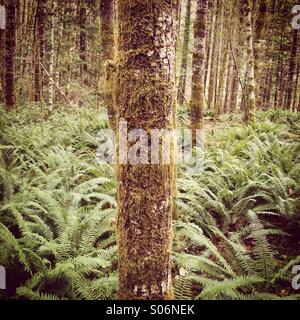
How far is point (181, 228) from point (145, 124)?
2.60 meters

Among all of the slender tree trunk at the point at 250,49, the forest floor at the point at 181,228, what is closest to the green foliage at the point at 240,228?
the forest floor at the point at 181,228

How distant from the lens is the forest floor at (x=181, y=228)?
10.7ft

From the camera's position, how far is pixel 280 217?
488 cm

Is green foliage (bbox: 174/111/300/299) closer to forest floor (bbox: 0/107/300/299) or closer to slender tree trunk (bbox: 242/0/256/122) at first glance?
forest floor (bbox: 0/107/300/299)

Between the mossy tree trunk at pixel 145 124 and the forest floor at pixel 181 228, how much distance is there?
35.8 inches

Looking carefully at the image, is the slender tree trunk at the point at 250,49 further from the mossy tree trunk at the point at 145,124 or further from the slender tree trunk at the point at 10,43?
the mossy tree trunk at the point at 145,124

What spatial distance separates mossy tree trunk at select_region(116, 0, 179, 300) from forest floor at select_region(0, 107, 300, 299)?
91cm

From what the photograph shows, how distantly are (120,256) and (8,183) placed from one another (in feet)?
10.6

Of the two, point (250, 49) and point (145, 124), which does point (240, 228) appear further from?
point (250, 49)

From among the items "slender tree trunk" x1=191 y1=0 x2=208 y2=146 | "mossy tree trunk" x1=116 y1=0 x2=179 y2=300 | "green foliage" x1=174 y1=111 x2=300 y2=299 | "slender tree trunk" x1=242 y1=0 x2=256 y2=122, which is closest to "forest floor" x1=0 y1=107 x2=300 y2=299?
"green foliage" x1=174 y1=111 x2=300 y2=299

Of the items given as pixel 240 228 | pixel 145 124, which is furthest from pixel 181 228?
pixel 145 124

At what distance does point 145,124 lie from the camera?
2.14 m

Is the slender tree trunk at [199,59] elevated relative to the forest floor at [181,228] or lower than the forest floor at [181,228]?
elevated
